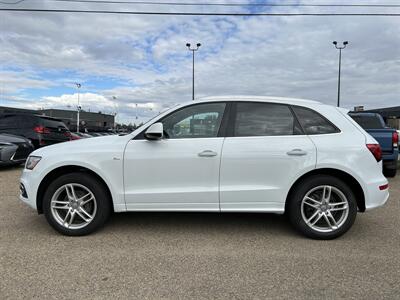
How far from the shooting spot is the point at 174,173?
13.6 ft

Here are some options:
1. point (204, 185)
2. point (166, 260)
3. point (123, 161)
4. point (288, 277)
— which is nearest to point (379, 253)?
point (288, 277)

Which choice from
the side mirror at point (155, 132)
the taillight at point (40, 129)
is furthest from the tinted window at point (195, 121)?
the taillight at point (40, 129)

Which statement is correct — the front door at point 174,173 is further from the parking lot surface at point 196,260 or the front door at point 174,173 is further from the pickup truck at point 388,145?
the pickup truck at point 388,145

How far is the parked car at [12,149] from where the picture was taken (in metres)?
9.16

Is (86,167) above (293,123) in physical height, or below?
below

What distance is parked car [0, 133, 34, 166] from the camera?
9.16m

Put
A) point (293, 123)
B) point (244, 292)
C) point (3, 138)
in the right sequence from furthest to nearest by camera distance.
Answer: point (3, 138) → point (293, 123) → point (244, 292)

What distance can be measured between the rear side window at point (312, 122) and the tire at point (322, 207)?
565mm

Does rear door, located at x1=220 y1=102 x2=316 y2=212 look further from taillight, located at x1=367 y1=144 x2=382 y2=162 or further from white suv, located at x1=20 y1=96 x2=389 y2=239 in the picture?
taillight, located at x1=367 y1=144 x2=382 y2=162

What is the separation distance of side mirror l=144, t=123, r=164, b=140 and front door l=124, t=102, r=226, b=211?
0.08 metres

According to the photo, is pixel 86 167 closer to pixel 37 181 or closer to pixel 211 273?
pixel 37 181

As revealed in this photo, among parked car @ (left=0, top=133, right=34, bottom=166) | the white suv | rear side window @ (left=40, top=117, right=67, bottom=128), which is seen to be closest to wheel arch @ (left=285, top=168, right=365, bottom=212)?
the white suv

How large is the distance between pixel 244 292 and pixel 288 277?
1.71ft

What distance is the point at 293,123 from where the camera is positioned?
4.26 m
